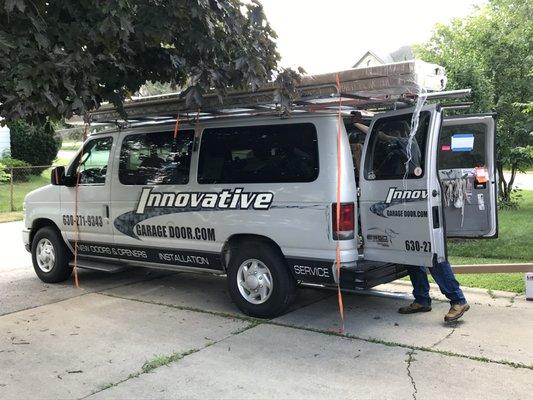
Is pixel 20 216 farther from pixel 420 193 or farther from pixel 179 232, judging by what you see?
pixel 420 193

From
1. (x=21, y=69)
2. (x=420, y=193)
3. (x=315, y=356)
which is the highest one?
(x=21, y=69)

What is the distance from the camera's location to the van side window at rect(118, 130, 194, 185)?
6.47m

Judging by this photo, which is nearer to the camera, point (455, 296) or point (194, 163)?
point (455, 296)

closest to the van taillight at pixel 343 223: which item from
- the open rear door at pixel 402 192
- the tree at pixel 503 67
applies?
the open rear door at pixel 402 192

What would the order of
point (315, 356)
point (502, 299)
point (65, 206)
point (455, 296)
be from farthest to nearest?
point (65, 206) < point (502, 299) < point (455, 296) < point (315, 356)

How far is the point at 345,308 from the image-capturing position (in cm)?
629

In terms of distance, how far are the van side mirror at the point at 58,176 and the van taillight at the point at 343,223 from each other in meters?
3.98

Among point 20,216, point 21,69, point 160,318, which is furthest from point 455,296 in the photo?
point 20,216

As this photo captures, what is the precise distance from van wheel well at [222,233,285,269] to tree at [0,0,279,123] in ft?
5.13

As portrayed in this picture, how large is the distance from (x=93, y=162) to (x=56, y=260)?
149cm

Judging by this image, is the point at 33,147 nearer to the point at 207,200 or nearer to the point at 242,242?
the point at 207,200

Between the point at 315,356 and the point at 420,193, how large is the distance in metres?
1.73

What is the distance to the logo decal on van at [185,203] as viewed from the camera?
582 cm

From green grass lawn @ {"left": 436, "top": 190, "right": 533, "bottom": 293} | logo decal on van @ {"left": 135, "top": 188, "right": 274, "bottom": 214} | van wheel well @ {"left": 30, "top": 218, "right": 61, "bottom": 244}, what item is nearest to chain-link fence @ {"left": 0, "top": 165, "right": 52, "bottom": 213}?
van wheel well @ {"left": 30, "top": 218, "right": 61, "bottom": 244}
